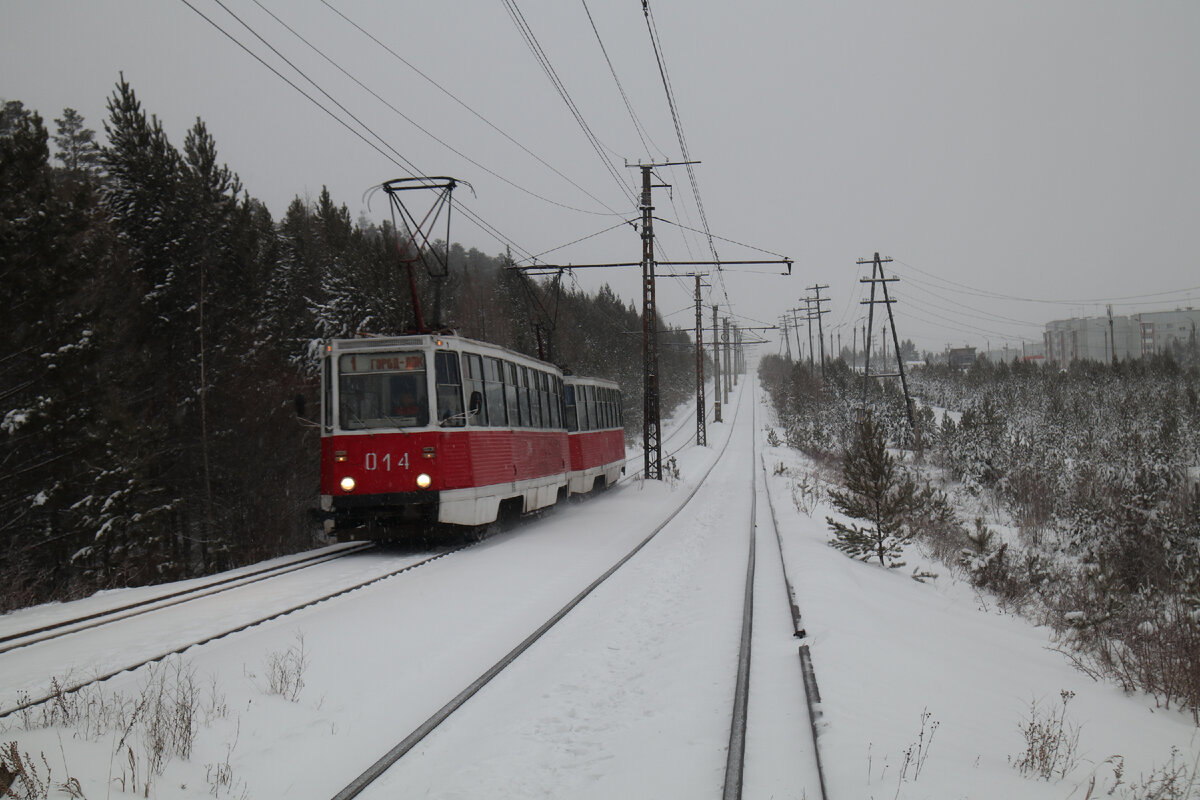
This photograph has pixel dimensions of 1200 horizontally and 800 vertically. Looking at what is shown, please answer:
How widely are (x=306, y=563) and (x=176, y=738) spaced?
7149mm

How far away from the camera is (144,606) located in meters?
8.12

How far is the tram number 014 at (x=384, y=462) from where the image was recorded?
11.4 meters

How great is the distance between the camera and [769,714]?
4.97 metres

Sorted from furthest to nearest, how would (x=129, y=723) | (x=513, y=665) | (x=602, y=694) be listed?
(x=513, y=665)
(x=602, y=694)
(x=129, y=723)

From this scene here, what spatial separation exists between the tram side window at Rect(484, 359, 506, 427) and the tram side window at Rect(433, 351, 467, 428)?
1095 millimetres

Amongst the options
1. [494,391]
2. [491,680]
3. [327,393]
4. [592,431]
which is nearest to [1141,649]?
[491,680]

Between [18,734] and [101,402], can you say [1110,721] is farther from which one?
[101,402]

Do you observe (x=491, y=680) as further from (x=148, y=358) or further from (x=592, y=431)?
(x=148, y=358)

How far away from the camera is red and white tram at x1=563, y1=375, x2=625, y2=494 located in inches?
768

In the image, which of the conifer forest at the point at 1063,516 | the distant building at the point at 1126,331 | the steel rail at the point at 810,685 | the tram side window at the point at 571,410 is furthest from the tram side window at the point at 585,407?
the distant building at the point at 1126,331

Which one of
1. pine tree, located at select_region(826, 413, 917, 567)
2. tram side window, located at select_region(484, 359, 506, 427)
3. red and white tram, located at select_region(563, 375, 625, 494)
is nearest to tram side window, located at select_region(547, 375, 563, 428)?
red and white tram, located at select_region(563, 375, 625, 494)

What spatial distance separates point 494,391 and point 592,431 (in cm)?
785

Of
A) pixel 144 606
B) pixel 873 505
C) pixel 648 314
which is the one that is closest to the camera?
pixel 144 606

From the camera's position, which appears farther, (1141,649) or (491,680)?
(1141,649)
